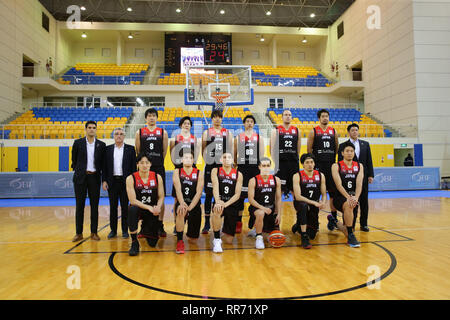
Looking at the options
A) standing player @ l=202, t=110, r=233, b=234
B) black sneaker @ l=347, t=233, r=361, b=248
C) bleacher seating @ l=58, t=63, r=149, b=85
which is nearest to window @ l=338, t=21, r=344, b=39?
bleacher seating @ l=58, t=63, r=149, b=85

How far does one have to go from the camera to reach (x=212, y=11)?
20500 millimetres

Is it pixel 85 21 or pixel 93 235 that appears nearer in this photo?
pixel 93 235

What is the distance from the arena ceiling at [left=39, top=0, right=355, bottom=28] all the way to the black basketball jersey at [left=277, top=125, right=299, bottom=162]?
59.3 ft

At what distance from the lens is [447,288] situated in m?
2.41

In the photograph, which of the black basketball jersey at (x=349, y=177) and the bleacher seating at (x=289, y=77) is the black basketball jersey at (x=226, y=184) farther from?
the bleacher seating at (x=289, y=77)

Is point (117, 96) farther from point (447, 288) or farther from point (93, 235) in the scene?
point (447, 288)

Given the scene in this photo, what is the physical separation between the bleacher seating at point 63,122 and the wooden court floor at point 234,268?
35.0ft

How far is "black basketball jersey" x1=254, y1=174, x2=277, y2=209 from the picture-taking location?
13.3ft

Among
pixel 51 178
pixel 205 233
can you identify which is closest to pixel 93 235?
pixel 205 233

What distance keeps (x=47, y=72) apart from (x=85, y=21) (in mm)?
5311

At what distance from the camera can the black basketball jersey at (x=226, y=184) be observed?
407 centimetres

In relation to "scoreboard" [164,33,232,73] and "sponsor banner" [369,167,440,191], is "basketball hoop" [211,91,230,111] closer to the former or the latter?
"sponsor banner" [369,167,440,191]

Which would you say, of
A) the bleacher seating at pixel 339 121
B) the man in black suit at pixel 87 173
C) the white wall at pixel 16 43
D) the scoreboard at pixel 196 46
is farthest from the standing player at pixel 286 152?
the scoreboard at pixel 196 46

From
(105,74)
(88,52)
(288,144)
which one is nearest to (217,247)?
(288,144)
